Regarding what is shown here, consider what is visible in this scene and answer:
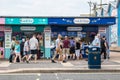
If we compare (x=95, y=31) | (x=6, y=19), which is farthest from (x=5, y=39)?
(x=95, y=31)

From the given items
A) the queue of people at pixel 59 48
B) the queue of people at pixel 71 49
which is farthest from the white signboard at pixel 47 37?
the queue of people at pixel 59 48

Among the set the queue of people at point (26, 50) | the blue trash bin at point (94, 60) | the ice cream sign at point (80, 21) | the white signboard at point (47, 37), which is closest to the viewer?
the blue trash bin at point (94, 60)

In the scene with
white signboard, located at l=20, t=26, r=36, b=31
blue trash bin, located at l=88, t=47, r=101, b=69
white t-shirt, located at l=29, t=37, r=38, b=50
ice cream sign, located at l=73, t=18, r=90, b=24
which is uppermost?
ice cream sign, located at l=73, t=18, r=90, b=24

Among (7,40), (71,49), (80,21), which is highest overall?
(80,21)

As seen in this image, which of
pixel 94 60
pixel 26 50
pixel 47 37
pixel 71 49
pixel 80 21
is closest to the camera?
pixel 94 60

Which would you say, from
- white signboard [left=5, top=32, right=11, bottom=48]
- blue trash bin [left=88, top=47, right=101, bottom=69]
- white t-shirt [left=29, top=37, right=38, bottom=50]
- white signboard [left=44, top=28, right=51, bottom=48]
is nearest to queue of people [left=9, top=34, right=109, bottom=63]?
white t-shirt [left=29, top=37, right=38, bottom=50]

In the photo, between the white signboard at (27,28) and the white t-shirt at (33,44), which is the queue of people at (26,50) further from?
the white signboard at (27,28)

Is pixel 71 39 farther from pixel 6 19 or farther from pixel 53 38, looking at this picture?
pixel 6 19

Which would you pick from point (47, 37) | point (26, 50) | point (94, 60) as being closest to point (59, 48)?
point (26, 50)

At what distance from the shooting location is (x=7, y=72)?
20.9 meters

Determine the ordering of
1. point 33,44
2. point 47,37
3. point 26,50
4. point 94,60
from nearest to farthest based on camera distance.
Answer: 1. point 94,60
2. point 33,44
3. point 26,50
4. point 47,37

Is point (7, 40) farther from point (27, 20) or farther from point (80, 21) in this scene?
point (80, 21)

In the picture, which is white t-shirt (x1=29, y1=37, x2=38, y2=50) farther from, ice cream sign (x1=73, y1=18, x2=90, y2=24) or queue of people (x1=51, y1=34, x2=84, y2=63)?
ice cream sign (x1=73, y1=18, x2=90, y2=24)

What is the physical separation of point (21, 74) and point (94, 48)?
4077 mm
